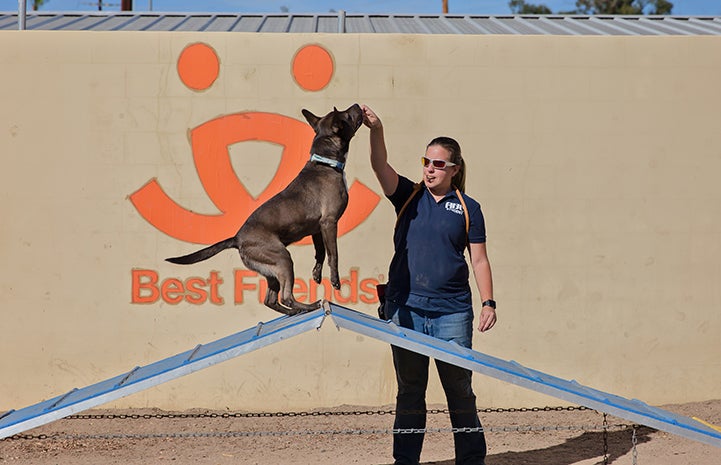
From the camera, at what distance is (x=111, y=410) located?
788 centimetres

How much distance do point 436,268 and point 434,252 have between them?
0.09 m

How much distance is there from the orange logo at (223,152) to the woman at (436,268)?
239 cm

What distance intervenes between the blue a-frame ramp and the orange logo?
2962mm

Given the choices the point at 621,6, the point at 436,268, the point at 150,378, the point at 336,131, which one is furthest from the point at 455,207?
the point at 621,6

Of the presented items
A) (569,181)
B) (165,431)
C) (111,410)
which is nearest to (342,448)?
(165,431)

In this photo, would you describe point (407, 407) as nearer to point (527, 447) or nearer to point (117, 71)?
point (527, 447)

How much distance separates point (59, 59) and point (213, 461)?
3.44m

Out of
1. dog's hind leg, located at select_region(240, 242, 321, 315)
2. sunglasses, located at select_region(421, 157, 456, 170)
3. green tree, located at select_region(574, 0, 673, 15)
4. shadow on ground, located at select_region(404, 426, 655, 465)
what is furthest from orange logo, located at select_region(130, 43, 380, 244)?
green tree, located at select_region(574, 0, 673, 15)

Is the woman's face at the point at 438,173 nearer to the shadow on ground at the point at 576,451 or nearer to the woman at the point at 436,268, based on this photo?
the woman at the point at 436,268

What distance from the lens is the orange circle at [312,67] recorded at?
7770mm

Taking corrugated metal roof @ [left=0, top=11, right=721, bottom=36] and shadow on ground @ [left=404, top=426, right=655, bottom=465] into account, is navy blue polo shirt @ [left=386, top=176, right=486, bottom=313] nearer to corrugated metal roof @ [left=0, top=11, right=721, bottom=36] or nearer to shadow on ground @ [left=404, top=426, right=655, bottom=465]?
shadow on ground @ [left=404, top=426, right=655, bottom=465]

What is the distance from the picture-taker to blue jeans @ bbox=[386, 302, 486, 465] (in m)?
5.36

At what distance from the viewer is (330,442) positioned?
7203 millimetres

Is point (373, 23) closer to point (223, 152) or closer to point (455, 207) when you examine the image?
point (223, 152)
